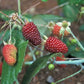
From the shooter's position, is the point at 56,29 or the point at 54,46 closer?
the point at 54,46

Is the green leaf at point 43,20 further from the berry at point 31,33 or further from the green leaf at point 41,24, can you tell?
the berry at point 31,33

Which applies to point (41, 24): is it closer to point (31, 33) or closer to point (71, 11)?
point (31, 33)

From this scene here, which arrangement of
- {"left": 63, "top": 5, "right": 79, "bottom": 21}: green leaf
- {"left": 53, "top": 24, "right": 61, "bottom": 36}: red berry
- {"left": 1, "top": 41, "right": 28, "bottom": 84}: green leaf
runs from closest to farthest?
{"left": 1, "top": 41, "right": 28, "bottom": 84}: green leaf, {"left": 53, "top": 24, "right": 61, "bottom": 36}: red berry, {"left": 63, "top": 5, "right": 79, "bottom": 21}: green leaf

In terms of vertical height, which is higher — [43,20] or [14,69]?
[43,20]

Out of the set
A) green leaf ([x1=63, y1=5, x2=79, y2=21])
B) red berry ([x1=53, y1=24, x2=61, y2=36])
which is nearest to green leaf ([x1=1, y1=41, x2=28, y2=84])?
red berry ([x1=53, y1=24, x2=61, y2=36])

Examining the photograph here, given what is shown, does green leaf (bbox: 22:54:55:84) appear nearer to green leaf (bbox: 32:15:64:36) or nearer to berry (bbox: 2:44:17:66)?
berry (bbox: 2:44:17:66)

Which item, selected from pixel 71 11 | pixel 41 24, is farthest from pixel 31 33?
pixel 71 11

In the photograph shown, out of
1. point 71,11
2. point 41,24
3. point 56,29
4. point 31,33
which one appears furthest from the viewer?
point 71,11

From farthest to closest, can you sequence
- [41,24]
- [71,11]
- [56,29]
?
1. [71,11]
2. [41,24]
3. [56,29]

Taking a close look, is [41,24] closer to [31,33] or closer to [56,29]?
[56,29]
